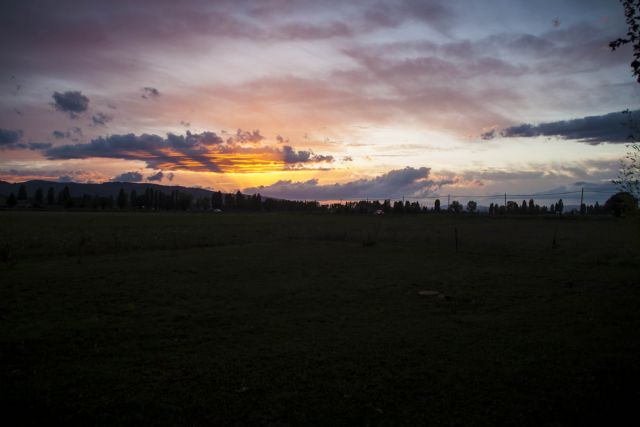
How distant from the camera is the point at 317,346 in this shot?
9.76 metres

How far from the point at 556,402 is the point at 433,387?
2064 millimetres

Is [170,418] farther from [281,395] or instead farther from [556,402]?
[556,402]

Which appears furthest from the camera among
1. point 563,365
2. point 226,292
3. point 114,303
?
point 226,292

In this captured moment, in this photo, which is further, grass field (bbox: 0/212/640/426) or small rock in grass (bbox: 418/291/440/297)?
small rock in grass (bbox: 418/291/440/297)

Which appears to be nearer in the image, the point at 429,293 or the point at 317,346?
the point at 317,346

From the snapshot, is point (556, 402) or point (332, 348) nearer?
point (556, 402)

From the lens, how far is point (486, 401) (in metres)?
7.04

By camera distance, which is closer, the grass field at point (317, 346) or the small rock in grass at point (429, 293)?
the grass field at point (317, 346)

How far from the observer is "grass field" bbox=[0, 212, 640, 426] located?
677 centimetres

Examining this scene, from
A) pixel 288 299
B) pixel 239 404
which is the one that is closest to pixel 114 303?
pixel 288 299

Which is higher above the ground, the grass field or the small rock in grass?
the small rock in grass

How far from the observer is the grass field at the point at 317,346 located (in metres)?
6.77

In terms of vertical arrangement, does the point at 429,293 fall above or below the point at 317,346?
above

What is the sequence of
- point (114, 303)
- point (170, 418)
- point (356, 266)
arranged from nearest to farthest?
point (170, 418)
point (114, 303)
point (356, 266)
